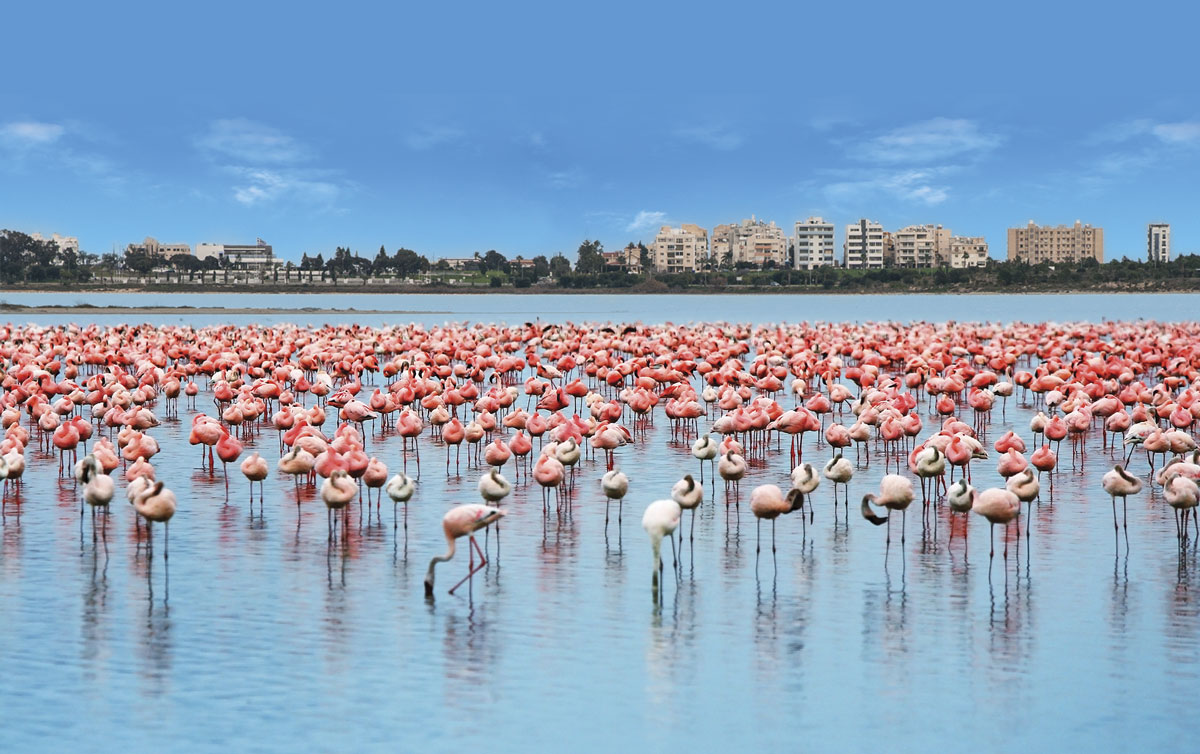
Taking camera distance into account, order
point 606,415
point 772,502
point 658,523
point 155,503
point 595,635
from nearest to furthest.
A: 1. point 595,635
2. point 658,523
3. point 155,503
4. point 772,502
5. point 606,415

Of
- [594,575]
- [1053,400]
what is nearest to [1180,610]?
[594,575]

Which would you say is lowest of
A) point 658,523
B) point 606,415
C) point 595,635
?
point 595,635

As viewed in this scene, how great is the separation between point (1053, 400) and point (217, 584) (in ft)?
57.4

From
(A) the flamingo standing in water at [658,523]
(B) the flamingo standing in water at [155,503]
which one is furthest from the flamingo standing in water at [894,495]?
(B) the flamingo standing in water at [155,503]

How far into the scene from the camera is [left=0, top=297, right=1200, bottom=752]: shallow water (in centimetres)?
1138

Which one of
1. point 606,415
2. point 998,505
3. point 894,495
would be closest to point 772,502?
point 894,495

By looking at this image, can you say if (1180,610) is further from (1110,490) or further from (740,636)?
(740,636)

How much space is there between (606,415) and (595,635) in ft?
38.0

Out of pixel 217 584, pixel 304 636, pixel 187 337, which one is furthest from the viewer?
pixel 187 337

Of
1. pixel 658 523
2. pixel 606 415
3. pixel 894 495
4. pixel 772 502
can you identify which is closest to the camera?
pixel 658 523

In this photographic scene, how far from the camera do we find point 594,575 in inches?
623

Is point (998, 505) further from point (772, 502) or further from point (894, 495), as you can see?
point (772, 502)

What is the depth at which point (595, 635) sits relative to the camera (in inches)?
535

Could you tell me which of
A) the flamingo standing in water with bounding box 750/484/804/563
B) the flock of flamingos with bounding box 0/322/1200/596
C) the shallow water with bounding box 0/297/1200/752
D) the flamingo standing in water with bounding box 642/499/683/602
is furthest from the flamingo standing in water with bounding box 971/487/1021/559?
the flamingo standing in water with bounding box 642/499/683/602
